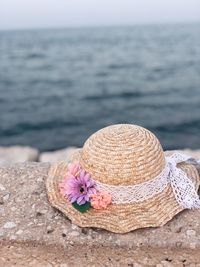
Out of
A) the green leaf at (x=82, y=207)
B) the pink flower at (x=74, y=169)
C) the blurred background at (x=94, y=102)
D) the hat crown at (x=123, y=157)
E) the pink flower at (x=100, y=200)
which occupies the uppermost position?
the hat crown at (x=123, y=157)

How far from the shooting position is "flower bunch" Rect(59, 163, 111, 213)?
132 inches

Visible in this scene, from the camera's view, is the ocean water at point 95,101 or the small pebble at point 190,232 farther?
the ocean water at point 95,101

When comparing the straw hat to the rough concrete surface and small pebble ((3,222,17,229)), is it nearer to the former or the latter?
the rough concrete surface

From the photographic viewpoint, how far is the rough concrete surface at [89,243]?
127 inches

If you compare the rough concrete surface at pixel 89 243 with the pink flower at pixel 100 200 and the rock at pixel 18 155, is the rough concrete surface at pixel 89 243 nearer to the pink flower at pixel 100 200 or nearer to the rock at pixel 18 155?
the pink flower at pixel 100 200

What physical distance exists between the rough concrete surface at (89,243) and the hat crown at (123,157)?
421 mm

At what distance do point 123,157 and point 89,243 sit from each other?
0.70 m

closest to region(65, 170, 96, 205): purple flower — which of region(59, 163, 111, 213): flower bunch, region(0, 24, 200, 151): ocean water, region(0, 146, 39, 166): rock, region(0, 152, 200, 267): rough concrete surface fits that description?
region(59, 163, 111, 213): flower bunch

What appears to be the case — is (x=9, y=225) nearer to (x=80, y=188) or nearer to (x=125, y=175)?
(x=80, y=188)

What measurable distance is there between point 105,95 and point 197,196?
22587 millimetres

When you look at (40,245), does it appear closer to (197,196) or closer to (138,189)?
(138,189)

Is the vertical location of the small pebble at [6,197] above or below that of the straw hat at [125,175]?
below

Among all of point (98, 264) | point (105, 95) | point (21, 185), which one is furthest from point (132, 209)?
point (105, 95)

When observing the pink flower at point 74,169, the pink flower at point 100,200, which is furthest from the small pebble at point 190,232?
the pink flower at point 74,169
